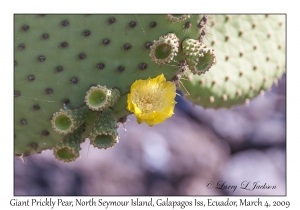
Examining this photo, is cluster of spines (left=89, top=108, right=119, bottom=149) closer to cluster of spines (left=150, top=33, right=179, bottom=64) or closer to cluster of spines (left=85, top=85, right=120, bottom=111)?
cluster of spines (left=85, top=85, right=120, bottom=111)

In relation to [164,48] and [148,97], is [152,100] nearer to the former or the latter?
[148,97]

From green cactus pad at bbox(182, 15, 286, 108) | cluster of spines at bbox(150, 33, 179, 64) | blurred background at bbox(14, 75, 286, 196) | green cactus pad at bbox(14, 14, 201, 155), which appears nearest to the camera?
cluster of spines at bbox(150, 33, 179, 64)

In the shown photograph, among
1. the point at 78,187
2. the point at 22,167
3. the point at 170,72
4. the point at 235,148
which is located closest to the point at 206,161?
the point at 235,148

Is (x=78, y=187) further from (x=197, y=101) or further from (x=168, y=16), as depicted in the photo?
(x=168, y=16)

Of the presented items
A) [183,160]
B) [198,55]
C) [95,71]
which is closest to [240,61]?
[198,55]

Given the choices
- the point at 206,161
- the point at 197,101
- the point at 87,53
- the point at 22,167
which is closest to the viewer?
the point at 87,53

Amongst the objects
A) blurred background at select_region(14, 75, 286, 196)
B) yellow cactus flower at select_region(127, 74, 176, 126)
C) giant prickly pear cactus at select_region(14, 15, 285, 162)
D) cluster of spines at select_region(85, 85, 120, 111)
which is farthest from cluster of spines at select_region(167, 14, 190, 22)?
blurred background at select_region(14, 75, 286, 196)

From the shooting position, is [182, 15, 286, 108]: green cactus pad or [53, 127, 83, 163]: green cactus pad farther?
[182, 15, 286, 108]: green cactus pad
